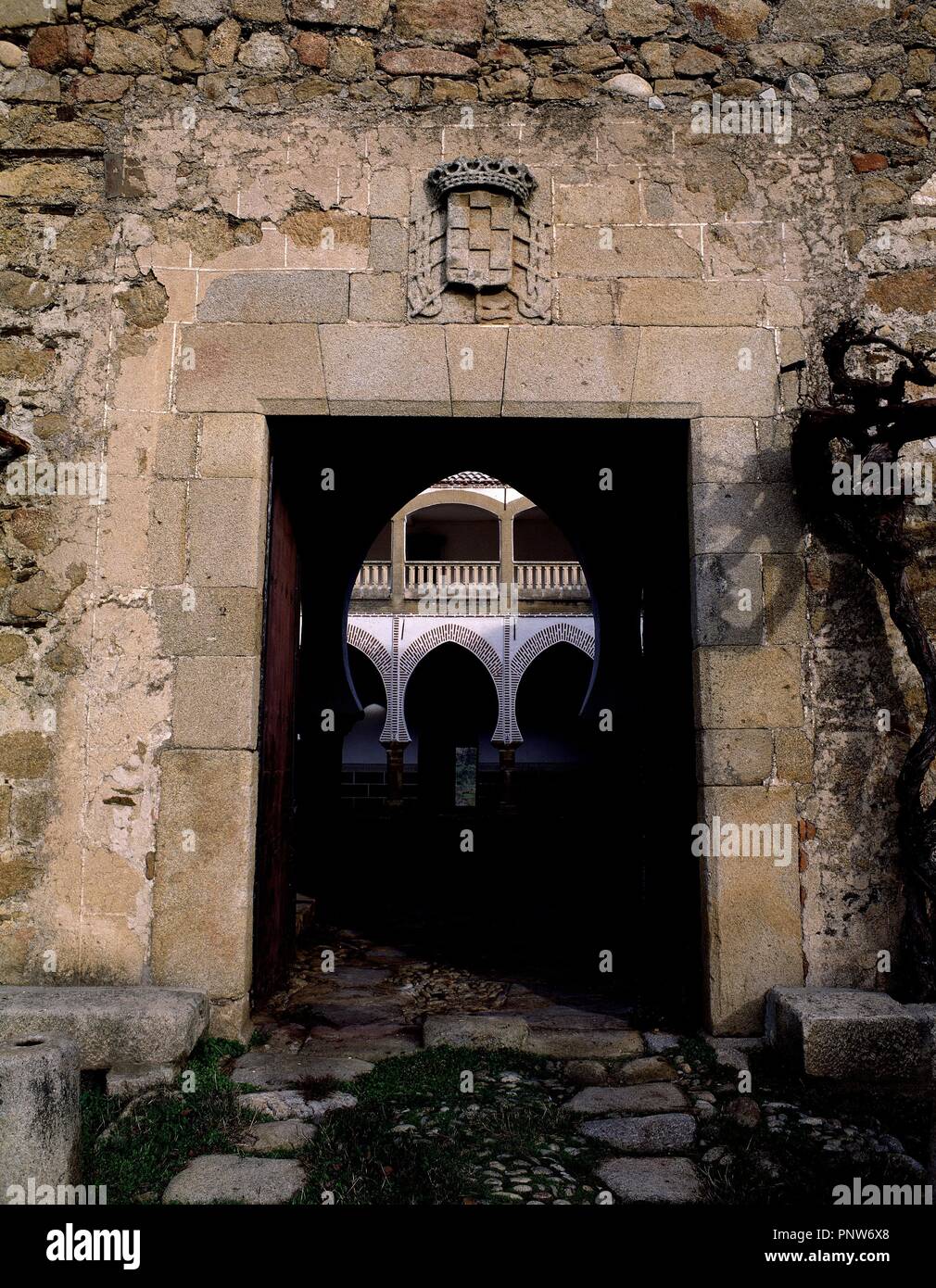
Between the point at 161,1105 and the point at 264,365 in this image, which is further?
the point at 264,365

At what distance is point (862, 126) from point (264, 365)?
266 cm

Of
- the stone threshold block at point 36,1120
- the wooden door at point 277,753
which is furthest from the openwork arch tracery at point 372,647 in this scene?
the stone threshold block at point 36,1120

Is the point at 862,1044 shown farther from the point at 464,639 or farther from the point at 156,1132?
the point at 464,639

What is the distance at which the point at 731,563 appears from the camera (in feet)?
12.1

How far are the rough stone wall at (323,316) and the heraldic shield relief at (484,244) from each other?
0.26 feet

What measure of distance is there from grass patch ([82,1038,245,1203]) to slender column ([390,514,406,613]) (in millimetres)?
16138

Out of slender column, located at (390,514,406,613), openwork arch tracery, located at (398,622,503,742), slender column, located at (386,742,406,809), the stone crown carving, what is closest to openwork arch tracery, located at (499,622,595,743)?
openwork arch tracery, located at (398,622,503,742)

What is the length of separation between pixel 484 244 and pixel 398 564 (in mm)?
15612

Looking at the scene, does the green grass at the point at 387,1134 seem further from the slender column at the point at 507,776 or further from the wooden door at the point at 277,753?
the slender column at the point at 507,776

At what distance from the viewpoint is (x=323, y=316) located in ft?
12.3

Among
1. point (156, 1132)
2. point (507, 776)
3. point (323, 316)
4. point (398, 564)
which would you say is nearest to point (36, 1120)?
point (156, 1132)

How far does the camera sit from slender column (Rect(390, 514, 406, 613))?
19109mm

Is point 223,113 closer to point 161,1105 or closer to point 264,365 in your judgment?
point 264,365

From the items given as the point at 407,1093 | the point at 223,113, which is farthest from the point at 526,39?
the point at 407,1093
